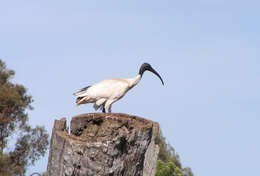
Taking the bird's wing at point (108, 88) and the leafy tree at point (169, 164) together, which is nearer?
the bird's wing at point (108, 88)

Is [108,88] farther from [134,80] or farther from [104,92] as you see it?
[134,80]

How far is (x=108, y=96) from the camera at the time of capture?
1460 centimetres

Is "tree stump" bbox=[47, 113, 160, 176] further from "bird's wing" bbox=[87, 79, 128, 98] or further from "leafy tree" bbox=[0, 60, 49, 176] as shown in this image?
"leafy tree" bbox=[0, 60, 49, 176]

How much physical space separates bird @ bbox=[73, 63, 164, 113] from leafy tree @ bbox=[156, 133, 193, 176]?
8719 millimetres

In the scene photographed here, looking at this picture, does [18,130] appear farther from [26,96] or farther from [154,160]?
[154,160]

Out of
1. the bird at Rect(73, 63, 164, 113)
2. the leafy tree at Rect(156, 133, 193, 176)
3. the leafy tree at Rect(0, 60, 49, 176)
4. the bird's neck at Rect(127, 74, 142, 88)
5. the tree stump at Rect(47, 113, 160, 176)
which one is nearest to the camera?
the tree stump at Rect(47, 113, 160, 176)

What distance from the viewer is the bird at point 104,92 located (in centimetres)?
1423

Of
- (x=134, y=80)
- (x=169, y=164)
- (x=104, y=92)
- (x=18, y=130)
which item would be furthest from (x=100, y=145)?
(x=18, y=130)

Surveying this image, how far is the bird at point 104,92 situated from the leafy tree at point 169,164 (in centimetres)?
872

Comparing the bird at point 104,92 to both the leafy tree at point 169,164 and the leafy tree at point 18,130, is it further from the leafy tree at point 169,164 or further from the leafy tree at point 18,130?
the leafy tree at point 18,130

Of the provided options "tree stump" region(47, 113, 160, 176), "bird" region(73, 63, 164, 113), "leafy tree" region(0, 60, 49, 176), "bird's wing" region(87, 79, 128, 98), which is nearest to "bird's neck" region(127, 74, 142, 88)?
"bird" region(73, 63, 164, 113)

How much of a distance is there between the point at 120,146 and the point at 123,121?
62cm

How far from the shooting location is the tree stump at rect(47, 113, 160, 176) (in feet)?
27.2

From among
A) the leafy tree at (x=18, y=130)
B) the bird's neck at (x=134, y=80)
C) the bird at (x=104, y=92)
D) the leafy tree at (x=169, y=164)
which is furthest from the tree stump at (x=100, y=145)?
the leafy tree at (x=18, y=130)
